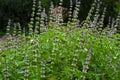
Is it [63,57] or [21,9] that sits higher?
[63,57]

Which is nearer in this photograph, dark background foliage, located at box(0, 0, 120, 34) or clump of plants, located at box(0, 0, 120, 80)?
clump of plants, located at box(0, 0, 120, 80)

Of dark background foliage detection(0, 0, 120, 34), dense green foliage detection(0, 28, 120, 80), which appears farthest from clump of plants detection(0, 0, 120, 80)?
dark background foliage detection(0, 0, 120, 34)

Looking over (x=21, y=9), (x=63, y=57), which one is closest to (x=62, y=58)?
(x=63, y=57)

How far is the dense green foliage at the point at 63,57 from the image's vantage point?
4.07 metres

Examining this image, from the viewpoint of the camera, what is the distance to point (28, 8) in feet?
41.4

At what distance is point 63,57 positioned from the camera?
423 centimetres

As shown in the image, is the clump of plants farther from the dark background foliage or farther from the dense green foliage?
the dark background foliage

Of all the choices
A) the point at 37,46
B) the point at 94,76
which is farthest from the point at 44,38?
the point at 94,76

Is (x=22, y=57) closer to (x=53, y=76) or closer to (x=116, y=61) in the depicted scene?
(x=53, y=76)

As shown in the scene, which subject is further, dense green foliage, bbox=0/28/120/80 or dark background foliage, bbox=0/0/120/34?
dark background foliage, bbox=0/0/120/34

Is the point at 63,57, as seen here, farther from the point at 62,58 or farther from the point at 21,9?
the point at 21,9

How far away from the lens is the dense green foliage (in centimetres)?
407

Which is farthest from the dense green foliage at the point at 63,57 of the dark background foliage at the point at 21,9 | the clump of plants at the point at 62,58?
the dark background foliage at the point at 21,9

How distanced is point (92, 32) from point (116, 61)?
0.62 m
